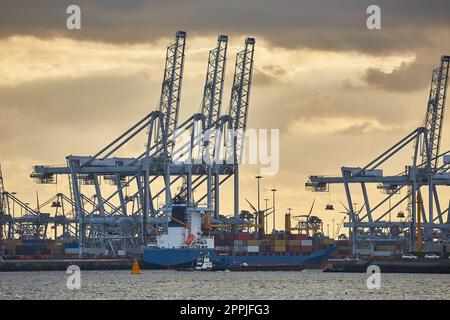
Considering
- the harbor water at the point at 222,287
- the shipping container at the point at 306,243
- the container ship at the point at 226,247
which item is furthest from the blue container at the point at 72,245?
the harbor water at the point at 222,287

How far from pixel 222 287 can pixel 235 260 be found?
46.8 metres

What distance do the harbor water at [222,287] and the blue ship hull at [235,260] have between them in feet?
36.0

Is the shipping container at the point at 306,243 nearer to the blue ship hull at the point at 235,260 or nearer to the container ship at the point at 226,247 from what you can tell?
the container ship at the point at 226,247

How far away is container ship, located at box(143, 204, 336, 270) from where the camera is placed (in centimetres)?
14675

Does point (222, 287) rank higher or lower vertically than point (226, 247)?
lower

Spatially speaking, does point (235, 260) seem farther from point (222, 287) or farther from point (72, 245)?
point (222, 287)

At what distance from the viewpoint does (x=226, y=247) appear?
507 feet

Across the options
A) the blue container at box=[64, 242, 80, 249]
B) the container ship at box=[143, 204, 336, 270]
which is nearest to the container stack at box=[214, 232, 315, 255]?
the container ship at box=[143, 204, 336, 270]

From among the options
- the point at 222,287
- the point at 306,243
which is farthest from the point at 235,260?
the point at 222,287

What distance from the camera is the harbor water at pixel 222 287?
92.5m

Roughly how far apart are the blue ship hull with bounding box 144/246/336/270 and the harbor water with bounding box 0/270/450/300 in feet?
36.0

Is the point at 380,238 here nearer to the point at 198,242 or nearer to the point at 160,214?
the point at 160,214

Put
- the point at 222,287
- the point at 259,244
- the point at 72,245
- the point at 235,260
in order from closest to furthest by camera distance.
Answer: the point at 222,287 → the point at 235,260 → the point at 259,244 → the point at 72,245

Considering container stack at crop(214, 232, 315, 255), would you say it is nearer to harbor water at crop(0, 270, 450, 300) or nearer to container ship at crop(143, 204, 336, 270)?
container ship at crop(143, 204, 336, 270)
